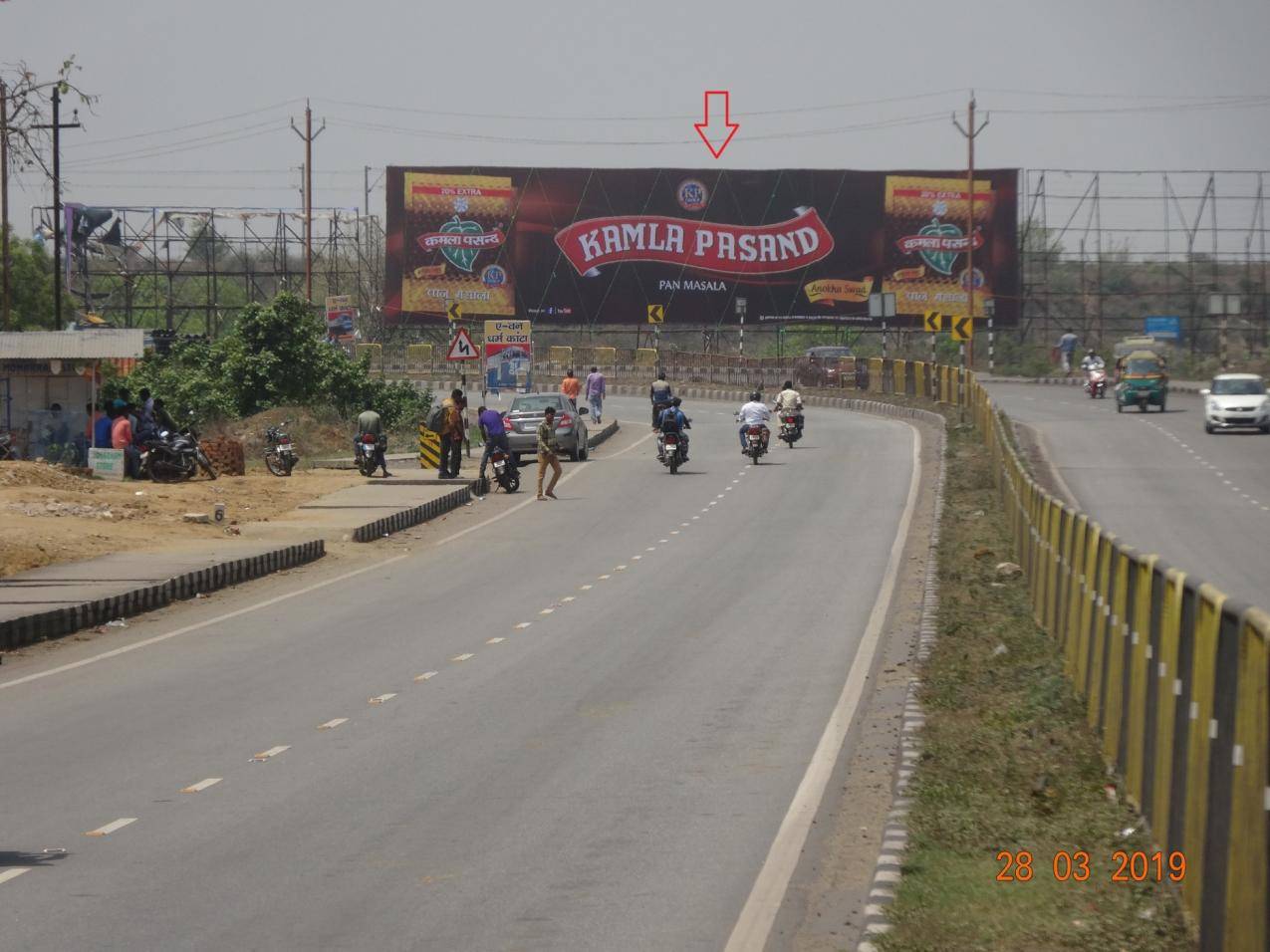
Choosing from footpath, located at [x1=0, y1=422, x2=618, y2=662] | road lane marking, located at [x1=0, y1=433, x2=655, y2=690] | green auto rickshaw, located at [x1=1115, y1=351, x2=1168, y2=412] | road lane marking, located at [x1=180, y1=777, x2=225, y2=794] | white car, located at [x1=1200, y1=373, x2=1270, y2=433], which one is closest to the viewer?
road lane marking, located at [x1=180, y1=777, x2=225, y2=794]

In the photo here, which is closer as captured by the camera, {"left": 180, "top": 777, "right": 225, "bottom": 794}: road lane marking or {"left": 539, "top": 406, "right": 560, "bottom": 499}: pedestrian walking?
{"left": 180, "top": 777, "right": 225, "bottom": 794}: road lane marking

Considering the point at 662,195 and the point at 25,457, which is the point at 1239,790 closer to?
the point at 25,457

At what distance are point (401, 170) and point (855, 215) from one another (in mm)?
21086

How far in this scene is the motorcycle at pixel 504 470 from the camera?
35844 millimetres

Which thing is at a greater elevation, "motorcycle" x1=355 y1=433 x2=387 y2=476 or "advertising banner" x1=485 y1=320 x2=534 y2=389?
"advertising banner" x1=485 y1=320 x2=534 y2=389

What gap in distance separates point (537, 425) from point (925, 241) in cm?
4651

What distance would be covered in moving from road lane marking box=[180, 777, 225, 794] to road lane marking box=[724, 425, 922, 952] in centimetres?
348

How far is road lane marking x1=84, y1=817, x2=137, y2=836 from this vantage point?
31.3ft

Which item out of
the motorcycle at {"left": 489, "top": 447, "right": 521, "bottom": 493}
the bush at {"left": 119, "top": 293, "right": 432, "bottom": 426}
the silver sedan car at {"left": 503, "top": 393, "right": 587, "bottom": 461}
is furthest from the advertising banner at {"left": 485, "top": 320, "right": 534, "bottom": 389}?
the motorcycle at {"left": 489, "top": 447, "right": 521, "bottom": 493}

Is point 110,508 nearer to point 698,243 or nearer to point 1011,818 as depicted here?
point 1011,818

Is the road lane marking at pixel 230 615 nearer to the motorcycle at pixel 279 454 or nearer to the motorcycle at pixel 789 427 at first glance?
the motorcycle at pixel 279 454

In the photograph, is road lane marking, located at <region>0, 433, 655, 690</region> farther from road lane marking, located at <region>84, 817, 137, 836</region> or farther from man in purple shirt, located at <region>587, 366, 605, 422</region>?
man in purple shirt, located at <region>587, 366, 605, 422</region>

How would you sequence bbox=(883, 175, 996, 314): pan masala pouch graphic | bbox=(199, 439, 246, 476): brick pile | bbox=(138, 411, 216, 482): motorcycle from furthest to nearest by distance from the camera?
bbox=(883, 175, 996, 314): pan masala pouch graphic → bbox=(199, 439, 246, 476): brick pile → bbox=(138, 411, 216, 482): motorcycle

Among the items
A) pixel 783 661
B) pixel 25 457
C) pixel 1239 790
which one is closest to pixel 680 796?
pixel 1239 790
